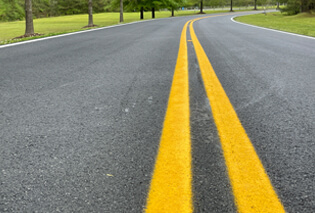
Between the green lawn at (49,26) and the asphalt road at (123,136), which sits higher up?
the green lawn at (49,26)

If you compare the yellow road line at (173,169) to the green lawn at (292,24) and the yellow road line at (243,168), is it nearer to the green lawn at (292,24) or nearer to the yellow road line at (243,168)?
the yellow road line at (243,168)

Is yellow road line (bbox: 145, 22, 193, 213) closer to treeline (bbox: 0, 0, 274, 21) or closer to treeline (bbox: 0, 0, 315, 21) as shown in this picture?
treeline (bbox: 0, 0, 315, 21)

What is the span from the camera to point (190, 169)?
1.34m

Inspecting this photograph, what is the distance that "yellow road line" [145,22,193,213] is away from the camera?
110 cm

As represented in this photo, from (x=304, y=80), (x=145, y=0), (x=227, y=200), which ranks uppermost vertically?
(x=145, y=0)

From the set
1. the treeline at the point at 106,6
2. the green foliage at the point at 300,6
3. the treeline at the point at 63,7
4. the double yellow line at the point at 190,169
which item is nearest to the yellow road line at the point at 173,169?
the double yellow line at the point at 190,169

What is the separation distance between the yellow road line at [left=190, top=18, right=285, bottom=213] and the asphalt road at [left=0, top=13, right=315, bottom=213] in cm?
4

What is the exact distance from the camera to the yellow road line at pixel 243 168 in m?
1.10

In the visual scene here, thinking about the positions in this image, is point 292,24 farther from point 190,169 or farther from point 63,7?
point 63,7

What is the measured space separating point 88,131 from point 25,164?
0.49 metres

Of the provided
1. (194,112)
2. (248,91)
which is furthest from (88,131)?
(248,91)

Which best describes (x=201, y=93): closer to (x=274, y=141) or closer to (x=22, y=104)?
(x=274, y=141)

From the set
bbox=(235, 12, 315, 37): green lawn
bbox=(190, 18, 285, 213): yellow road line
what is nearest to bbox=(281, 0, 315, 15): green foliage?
bbox=(235, 12, 315, 37): green lawn

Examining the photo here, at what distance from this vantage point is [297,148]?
1573 millimetres
